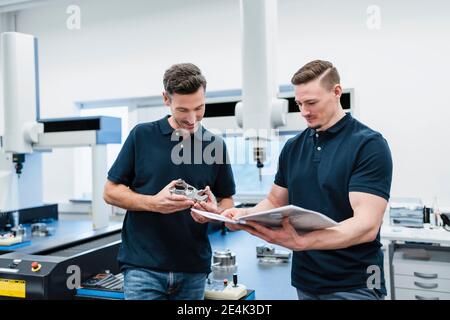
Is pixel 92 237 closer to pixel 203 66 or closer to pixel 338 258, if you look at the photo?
pixel 338 258

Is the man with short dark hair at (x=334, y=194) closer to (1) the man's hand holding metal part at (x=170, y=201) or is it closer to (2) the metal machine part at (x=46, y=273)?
(1) the man's hand holding metal part at (x=170, y=201)

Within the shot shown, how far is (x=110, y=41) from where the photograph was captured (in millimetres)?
3811

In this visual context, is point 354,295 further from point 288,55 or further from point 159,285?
point 288,55

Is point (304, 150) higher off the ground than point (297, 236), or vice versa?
point (304, 150)

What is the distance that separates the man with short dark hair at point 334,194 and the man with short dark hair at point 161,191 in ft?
0.47

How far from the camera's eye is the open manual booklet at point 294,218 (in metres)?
0.89

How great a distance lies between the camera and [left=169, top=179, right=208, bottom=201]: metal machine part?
45.4 inches

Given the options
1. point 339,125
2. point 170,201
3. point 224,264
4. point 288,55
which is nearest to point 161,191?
point 170,201

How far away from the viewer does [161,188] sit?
1.22m

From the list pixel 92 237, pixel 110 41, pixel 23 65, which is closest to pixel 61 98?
pixel 110 41

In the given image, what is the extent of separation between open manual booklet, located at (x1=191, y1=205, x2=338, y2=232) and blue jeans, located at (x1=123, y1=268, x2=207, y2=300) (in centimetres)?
28

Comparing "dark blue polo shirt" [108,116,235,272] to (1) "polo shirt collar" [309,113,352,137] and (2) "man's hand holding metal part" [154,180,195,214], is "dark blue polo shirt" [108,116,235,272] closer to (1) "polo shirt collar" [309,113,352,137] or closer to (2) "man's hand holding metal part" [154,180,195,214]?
(2) "man's hand holding metal part" [154,180,195,214]

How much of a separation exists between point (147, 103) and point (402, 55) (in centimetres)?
215

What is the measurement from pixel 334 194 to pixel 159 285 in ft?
1.82
